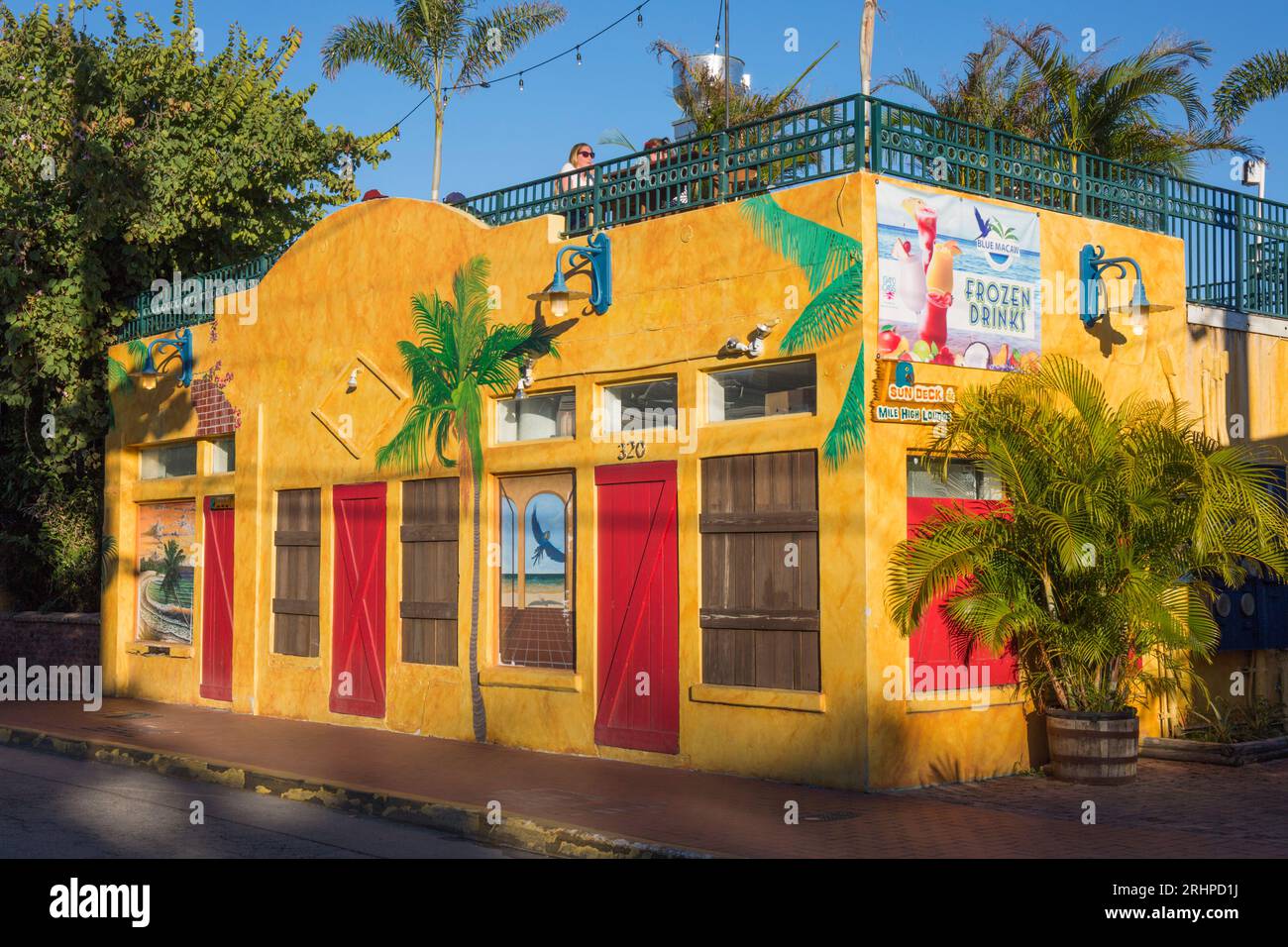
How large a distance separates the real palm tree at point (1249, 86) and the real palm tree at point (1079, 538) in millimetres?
9997

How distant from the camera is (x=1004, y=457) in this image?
12.1 metres

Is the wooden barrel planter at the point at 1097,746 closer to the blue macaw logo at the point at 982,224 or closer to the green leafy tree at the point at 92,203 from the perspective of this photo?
the blue macaw logo at the point at 982,224

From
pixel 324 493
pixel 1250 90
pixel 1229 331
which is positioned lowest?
pixel 324 493

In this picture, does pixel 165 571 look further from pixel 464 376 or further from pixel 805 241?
pixel 805 241

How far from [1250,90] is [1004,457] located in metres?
11.3

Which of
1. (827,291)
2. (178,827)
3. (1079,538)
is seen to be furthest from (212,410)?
(1079,538)

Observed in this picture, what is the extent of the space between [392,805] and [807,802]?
313 cm

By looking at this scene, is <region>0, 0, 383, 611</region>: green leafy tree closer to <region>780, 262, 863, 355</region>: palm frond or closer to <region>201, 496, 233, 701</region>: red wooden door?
<region>201, 496, 233, 701</region>: red wooden door

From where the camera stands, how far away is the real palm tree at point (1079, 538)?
11.8 meters

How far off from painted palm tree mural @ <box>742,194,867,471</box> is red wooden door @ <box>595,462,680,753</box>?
1.92 metres

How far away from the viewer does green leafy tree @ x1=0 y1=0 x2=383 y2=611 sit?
2161 centimetres

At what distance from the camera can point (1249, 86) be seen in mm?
20516

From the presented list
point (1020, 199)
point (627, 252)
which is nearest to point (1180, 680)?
point (1020, 199)
